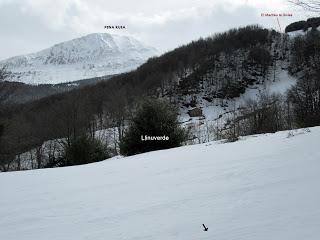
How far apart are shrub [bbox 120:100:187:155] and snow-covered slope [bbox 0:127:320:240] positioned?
1117cm

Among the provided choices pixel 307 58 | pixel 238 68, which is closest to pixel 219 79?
pixel 238 68

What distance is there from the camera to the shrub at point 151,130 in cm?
2167

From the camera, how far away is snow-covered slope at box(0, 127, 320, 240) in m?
4.99

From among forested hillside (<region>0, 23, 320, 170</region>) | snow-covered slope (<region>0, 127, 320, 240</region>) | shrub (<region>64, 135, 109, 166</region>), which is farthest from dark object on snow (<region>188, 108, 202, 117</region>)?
snow-covered slope (<region>0, 127, 320, 240</region>)

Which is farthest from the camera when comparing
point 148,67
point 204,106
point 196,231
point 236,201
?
point 148,67

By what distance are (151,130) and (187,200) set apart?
1542 centimetres

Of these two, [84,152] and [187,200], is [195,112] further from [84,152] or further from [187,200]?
[187,200]

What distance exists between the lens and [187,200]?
6438 millimetres

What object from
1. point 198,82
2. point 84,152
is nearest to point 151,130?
point 84,152

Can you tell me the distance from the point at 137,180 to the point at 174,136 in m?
13.5

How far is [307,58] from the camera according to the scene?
329ft

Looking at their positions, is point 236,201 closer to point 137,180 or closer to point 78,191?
point 137,180

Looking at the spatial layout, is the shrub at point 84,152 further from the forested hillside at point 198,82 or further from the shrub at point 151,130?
the forested hillside at point 198,82

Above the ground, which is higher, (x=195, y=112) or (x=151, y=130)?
(x=195, y=112)
